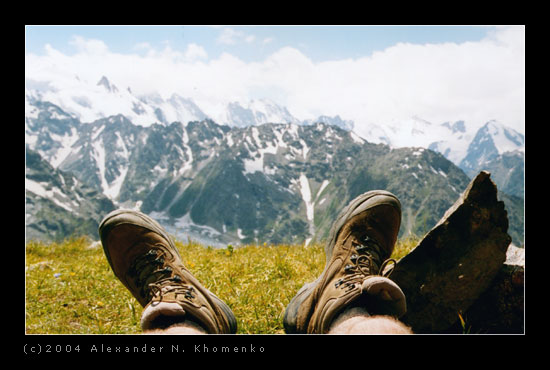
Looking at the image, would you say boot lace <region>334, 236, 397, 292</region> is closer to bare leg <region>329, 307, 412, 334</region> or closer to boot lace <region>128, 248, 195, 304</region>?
bare leg <region>329, 307, 412, 334</region>

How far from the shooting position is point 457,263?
393 cm

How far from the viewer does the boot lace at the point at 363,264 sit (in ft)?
12.4

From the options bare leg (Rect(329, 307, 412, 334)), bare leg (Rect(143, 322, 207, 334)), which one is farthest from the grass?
bare leg (Rect(329, 307, 412, 334))

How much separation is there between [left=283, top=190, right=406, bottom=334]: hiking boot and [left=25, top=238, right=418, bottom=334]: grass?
55 centimetres

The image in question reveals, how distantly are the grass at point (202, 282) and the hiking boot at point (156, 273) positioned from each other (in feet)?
1.38

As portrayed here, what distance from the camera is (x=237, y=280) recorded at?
5.62m

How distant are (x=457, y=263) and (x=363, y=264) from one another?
0.96 meters

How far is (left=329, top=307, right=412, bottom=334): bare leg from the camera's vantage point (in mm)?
2881

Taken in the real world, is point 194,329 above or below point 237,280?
below

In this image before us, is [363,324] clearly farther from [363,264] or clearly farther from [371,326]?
[363,264]
